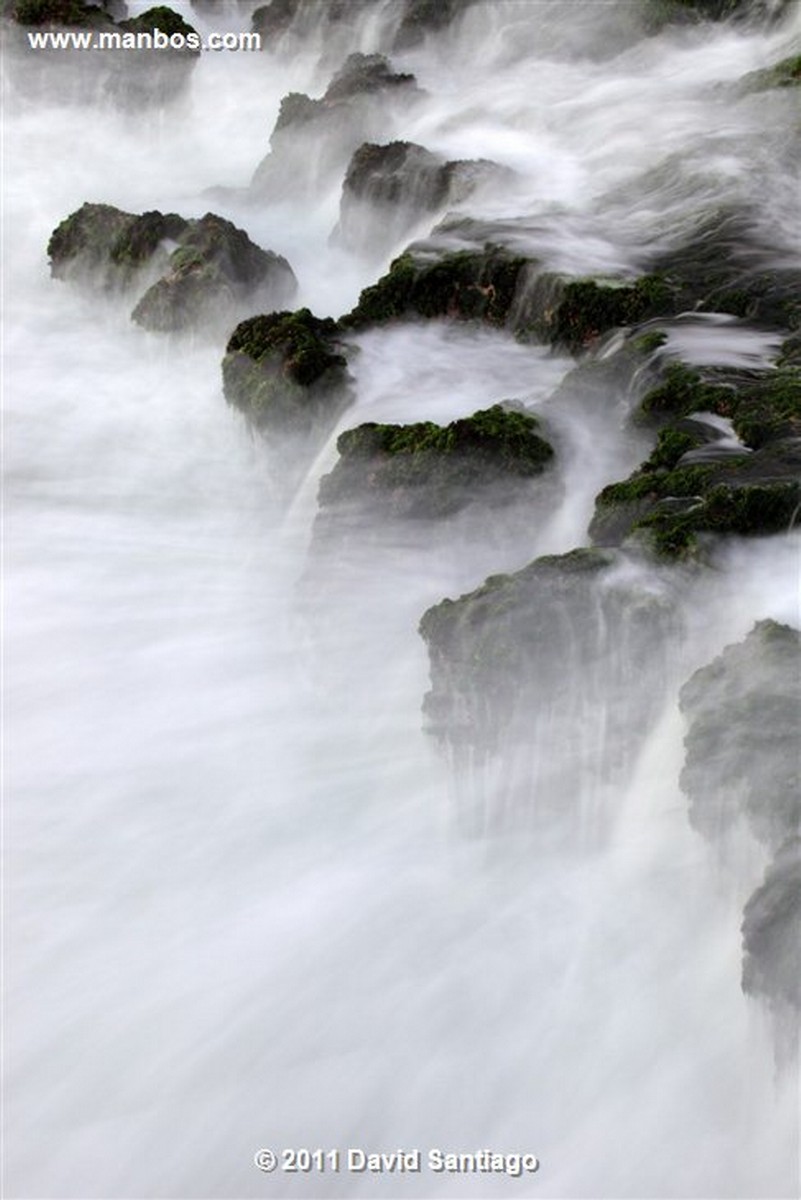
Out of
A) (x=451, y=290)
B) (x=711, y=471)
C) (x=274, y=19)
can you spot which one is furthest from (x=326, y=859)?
(x=274, y=19)

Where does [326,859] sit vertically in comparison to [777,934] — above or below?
above

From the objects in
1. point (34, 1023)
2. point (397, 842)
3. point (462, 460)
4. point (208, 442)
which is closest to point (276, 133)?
point (208, 442)

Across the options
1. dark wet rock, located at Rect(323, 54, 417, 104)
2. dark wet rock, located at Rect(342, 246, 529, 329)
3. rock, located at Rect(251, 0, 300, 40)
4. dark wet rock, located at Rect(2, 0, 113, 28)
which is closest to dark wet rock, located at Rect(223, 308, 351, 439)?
dark wet rock, located at Rect(342, 246, 529, 329)

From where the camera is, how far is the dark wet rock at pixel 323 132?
11586 millimetres

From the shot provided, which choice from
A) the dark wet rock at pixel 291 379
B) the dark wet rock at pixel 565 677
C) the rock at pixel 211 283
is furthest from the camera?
the rock at pixel 211 283

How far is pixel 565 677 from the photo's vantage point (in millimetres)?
→ 5426

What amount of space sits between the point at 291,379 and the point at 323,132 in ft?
16.0

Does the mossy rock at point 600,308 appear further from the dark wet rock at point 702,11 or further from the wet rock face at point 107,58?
the wet rock face at point 107,58

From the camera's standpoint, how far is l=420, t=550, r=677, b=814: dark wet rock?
5387 millimetres

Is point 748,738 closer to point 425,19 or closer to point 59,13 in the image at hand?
point 425,19

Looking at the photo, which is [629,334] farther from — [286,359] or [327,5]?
[327,5]

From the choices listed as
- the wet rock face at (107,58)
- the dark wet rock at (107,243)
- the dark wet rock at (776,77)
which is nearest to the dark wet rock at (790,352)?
the dark wet rock at (776,77)

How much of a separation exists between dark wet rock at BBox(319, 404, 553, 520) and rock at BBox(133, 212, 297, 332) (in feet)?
9.62

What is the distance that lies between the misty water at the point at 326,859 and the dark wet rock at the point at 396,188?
1.24 meters
